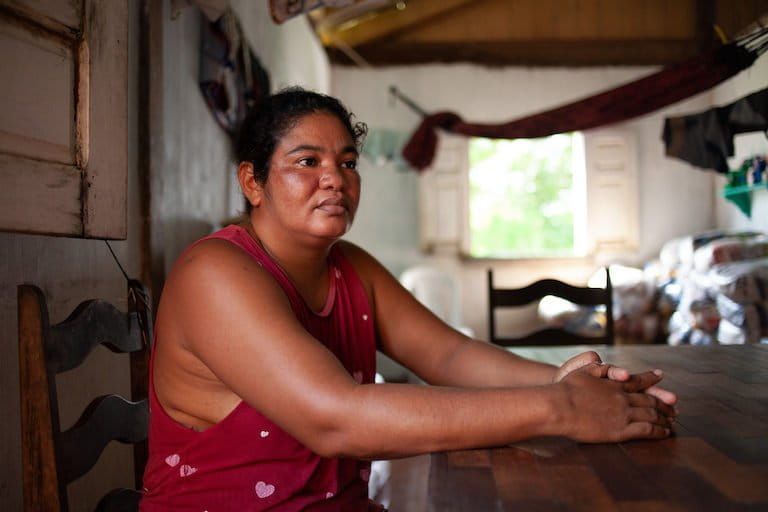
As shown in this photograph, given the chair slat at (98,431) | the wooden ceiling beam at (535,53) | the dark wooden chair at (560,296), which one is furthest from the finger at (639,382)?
the wooden ceiling beam at (535,53)

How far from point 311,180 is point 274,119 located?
0.16 metres

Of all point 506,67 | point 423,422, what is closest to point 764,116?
point 423,422

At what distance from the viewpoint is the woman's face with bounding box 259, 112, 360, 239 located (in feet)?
4.23

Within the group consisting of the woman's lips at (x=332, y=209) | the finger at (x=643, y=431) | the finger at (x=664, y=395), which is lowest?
the finger at (x=643, y=431)

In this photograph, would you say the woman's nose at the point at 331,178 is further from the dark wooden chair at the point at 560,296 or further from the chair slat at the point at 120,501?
the dark wooden chair at the point at 560,296

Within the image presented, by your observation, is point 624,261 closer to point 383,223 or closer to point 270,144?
point 383,223

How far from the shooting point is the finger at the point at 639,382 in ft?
3.77

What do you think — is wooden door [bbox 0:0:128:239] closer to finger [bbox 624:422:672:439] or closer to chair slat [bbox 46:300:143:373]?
chair slat [bbox 46:300:143:373]

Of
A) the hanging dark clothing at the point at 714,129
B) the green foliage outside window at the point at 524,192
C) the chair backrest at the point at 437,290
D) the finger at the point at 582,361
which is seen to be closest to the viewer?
the finger at the point at 582,361

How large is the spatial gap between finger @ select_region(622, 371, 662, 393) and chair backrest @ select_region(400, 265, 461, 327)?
4.99 m

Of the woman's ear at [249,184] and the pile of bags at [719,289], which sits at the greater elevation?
the woman's ear at [249,184]

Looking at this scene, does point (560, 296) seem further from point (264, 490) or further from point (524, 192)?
point (524, 192)

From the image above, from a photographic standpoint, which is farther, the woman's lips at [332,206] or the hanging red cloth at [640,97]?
the hanging red cloth at [640,97]

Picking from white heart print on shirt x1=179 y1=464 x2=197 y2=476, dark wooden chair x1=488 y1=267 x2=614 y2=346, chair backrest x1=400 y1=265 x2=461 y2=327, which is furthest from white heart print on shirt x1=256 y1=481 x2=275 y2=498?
chair backrest x1=400 y1=265 x2=461 y2=327
